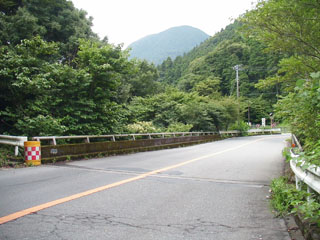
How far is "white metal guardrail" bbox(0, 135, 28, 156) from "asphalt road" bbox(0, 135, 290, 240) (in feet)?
6.10

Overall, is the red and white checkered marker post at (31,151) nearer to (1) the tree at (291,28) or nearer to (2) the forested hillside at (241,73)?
(1) the tree at (291,28)

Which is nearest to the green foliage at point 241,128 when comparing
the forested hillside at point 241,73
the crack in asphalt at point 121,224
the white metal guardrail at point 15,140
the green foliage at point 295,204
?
the forested hillside at point 241,73

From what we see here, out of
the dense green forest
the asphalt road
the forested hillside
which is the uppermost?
the forested hillside

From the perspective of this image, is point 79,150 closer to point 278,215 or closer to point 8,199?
point 8,199

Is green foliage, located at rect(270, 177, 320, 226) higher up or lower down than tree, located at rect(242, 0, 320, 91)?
lower down

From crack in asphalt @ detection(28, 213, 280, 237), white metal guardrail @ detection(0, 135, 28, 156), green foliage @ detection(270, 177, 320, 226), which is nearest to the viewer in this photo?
green foliage @ detection(270, 177, 320, 226)

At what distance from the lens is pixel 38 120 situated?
10.1 meters

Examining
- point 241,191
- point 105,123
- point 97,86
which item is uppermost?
point 97,86

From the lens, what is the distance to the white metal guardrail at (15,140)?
8.97 metres

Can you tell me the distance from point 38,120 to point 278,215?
28.5ft

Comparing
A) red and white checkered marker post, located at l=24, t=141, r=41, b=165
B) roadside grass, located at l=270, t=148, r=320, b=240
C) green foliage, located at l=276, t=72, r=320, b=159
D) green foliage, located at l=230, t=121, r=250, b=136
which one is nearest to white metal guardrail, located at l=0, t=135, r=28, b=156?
red and white checkered marker post, located at l=24, t=141, r=41, b=165

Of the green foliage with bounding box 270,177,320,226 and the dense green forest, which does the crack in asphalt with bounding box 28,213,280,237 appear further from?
the dense green forest

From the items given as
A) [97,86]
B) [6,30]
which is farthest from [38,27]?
[97,86]

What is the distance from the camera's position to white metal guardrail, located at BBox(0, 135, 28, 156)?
29.4 feet
